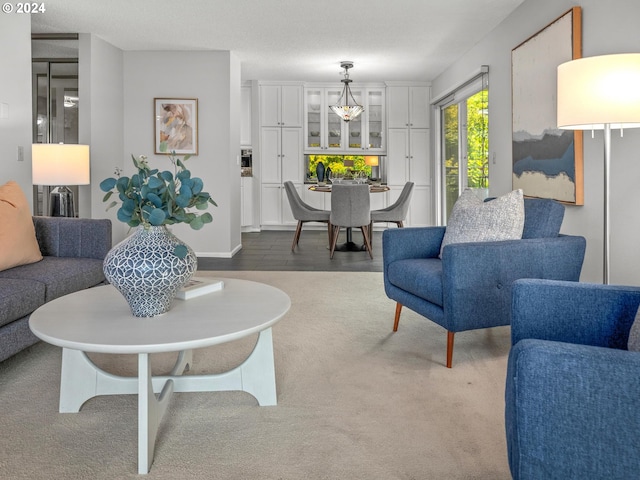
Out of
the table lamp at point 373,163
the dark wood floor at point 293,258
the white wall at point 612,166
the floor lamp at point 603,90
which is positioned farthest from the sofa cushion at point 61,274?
the table lamp at point 373,163

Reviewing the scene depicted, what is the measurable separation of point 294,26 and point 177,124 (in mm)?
1906

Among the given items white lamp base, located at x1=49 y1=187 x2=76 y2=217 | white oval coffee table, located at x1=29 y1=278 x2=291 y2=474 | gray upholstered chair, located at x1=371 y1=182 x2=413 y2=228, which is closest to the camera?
white oval coffee table, located at x1=29 y1=278 x2=291 y2=474

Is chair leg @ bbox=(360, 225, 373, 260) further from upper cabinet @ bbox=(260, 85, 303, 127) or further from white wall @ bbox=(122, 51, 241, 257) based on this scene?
upper cabinet @ bbox=(260, 85, 303, 127)

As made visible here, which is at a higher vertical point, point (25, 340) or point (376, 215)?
point (376, 215)

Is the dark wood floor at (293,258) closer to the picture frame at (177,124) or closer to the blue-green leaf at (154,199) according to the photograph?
the picture frame at (177,124)

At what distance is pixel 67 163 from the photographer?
4.07m

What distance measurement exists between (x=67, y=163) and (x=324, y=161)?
558 centimetres

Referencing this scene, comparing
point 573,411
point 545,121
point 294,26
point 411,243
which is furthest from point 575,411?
point 294,26

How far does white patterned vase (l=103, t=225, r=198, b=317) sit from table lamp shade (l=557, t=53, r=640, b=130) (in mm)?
1826

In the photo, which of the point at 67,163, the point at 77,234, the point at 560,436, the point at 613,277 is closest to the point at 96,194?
the point at 67,163

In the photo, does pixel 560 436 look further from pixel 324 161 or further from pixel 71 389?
pixel 324 161

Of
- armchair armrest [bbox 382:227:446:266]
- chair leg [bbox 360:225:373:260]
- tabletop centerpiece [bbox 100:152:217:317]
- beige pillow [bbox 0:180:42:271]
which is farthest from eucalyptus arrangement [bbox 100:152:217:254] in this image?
chair leg [bbox 360:225:373:260]

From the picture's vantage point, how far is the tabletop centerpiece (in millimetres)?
1743

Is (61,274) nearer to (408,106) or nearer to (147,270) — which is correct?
(147,270)
